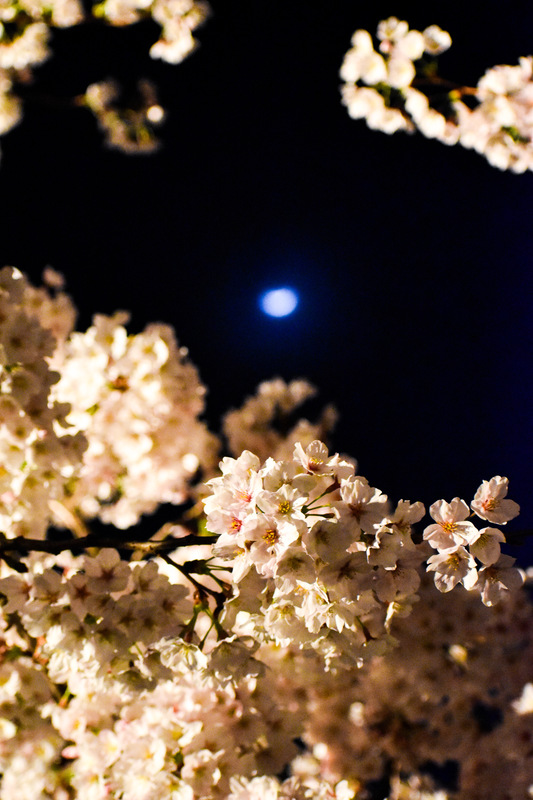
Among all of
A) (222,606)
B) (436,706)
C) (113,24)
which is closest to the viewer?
(222,606)

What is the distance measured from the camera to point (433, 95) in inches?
70.6

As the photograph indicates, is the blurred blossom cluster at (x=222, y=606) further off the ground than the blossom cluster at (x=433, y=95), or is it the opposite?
the blossom cluster at (x=433, y=95)

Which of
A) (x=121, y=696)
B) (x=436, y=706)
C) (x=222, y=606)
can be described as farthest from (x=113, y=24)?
(x=436, y=706)

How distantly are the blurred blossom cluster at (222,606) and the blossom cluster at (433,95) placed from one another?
0.98 meters

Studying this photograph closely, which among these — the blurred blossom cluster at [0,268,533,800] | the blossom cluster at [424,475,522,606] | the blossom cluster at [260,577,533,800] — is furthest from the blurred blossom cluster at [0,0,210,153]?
the blossom cluster at [260,577,533,800]

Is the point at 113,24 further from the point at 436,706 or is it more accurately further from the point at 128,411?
the point at 436,706

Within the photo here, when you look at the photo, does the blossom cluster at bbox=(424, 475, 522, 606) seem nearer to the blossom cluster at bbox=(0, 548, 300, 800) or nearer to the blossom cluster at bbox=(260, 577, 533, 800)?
the blossom cluster at bbox=(0, 548, 300, 800)

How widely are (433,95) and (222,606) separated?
1666 millimetres

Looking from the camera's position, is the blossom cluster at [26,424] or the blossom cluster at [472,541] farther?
the blossom cluster at [26,424]

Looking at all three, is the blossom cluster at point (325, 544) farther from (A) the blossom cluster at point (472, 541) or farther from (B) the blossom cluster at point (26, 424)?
(B) the blossom cluster at point (26, 424)

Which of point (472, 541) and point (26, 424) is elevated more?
point (26, 424)

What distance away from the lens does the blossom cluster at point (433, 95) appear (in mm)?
1699

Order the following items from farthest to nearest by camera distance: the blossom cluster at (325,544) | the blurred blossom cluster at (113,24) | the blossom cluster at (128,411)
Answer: the blossom cluster at (128,411) → the blurred blossom cluster at (113,24) → the blossom cluster at (325,544)

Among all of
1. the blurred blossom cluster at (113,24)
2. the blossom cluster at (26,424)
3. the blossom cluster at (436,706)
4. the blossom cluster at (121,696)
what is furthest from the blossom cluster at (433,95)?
the blossom cluster at (121,696)
